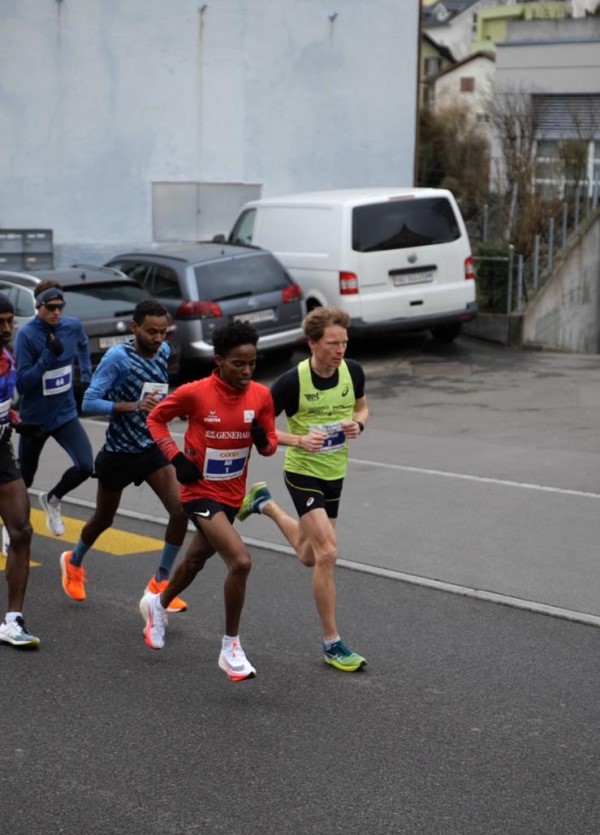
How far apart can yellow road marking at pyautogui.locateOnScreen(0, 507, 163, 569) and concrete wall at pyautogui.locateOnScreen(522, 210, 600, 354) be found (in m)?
11.7

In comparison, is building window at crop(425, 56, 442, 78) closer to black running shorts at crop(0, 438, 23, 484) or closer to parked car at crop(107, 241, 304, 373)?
parked car at crop(107, 241, 304, 373)

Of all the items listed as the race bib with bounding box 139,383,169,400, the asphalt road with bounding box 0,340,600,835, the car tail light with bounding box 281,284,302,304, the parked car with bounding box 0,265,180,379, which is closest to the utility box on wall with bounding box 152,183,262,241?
the car tail light with bounding box 281,284,302,304

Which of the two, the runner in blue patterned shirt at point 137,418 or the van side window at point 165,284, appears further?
the van side window at point 165,284

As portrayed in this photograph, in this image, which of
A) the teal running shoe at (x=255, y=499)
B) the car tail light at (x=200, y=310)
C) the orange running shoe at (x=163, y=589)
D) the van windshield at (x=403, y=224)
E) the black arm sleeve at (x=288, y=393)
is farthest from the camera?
the van windshield at (x=403, y=224)

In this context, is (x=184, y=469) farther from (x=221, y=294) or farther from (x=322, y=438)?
(x=221, y=294)

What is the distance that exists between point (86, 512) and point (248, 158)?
50.1ft

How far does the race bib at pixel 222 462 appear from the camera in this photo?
6.71 meters

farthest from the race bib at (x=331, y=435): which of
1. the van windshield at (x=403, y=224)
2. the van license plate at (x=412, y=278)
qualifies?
the van license plate at (x=412, y=278)

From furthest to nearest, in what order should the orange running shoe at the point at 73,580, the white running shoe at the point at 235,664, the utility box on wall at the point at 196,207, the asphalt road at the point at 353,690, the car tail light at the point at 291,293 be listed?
the utility box on wall at the point at 196,207
the car tail light at the point at 291,293
the orange running shoe at the point at 73,580
the white running shoe at the point at 235,664
the asphalt road at the point at 353,690

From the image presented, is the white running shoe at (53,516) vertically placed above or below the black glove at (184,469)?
below

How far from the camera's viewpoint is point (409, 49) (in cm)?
2633

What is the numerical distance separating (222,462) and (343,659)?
1.14 m

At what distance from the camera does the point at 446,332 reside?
20047 mm

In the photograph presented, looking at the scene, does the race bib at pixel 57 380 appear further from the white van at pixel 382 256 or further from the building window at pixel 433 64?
the building window at pixel 433 64
